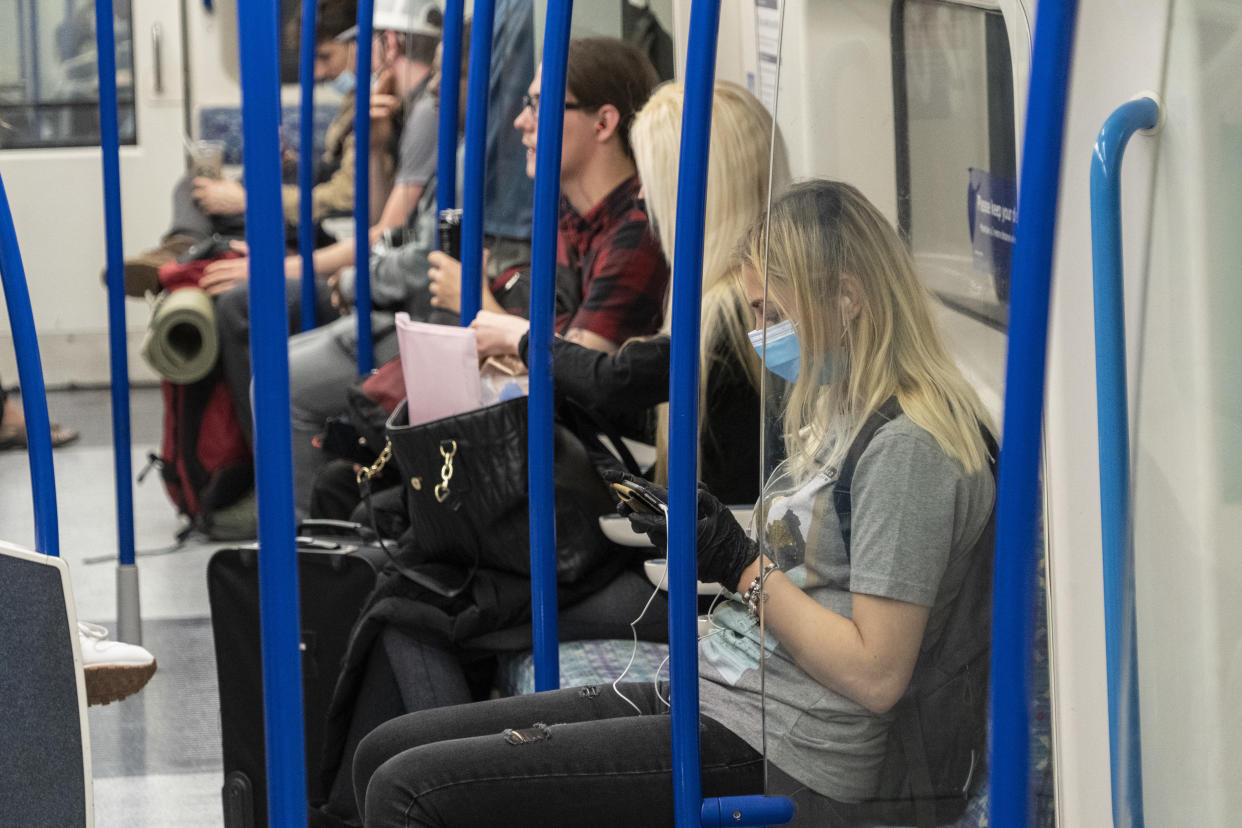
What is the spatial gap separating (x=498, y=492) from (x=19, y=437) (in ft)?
13.1

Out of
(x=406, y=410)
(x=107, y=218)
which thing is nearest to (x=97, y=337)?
(x=107, y=218)

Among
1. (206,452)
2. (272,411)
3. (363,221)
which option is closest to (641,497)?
(272,411)

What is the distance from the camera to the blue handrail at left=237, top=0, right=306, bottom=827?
116cm

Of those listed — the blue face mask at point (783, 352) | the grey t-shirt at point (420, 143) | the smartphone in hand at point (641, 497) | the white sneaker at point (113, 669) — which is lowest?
the white sneaker at point (113, 669)

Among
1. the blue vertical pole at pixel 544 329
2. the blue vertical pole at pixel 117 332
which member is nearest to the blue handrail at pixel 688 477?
the blue vertical pole at pixel 544 329

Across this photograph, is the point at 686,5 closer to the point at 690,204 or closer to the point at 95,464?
the point at 690,204

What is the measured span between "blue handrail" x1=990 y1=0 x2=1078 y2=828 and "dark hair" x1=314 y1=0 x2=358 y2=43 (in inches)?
143

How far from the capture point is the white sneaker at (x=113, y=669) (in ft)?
5.58

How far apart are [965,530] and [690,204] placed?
1.41ft

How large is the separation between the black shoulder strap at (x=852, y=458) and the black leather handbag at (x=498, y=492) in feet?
2.66

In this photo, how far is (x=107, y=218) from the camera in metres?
2.79

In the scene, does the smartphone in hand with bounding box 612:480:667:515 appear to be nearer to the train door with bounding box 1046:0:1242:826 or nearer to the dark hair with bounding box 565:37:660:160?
the train door with bounding box 1046:0:1242:826

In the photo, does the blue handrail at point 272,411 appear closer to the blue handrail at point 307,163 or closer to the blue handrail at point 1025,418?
the blue handrail at point 1025,418

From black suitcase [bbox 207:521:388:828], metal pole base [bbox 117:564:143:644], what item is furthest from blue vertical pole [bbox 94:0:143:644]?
black suitcase [bbox 207:521:388:828]
